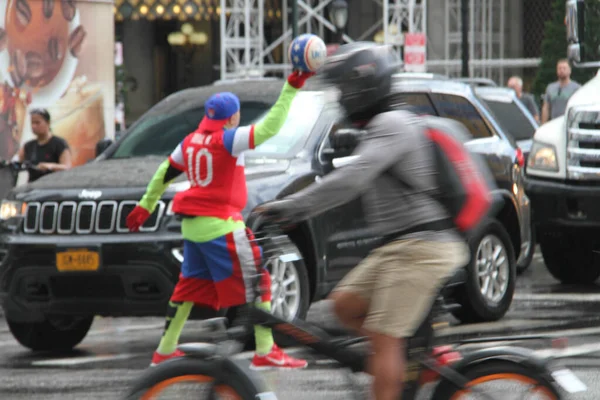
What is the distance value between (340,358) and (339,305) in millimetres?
207

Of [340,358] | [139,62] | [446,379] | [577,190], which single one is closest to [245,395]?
[340,358]

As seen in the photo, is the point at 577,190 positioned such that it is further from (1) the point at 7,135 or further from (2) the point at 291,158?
(1) the point at 7,135

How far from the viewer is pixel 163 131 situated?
1062 centimetres

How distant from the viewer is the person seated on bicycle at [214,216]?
831 centimetres

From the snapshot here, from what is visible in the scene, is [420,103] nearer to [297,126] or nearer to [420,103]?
[420,103]

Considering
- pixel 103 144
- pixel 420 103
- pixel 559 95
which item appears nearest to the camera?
pixel 103 144

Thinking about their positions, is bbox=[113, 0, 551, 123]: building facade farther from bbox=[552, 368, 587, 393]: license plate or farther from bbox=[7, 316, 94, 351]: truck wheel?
bbox=[552, 368, 587, 393]: license plate

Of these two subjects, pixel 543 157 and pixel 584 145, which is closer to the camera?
pixel 584 145

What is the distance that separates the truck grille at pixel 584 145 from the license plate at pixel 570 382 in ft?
14.7

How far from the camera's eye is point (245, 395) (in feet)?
17.2

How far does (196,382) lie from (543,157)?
8.27 m

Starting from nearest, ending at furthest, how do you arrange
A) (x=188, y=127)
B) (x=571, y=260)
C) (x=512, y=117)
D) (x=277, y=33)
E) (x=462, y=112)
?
1. (x=188, y=127)
2. (x=462, y=112)
3. (x=571, y=260)
4. (x=512, y=117)
5. (x=277, y=33)

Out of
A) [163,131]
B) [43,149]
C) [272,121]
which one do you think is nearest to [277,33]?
[43,149]

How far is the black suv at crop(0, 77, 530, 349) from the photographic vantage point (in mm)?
9188
